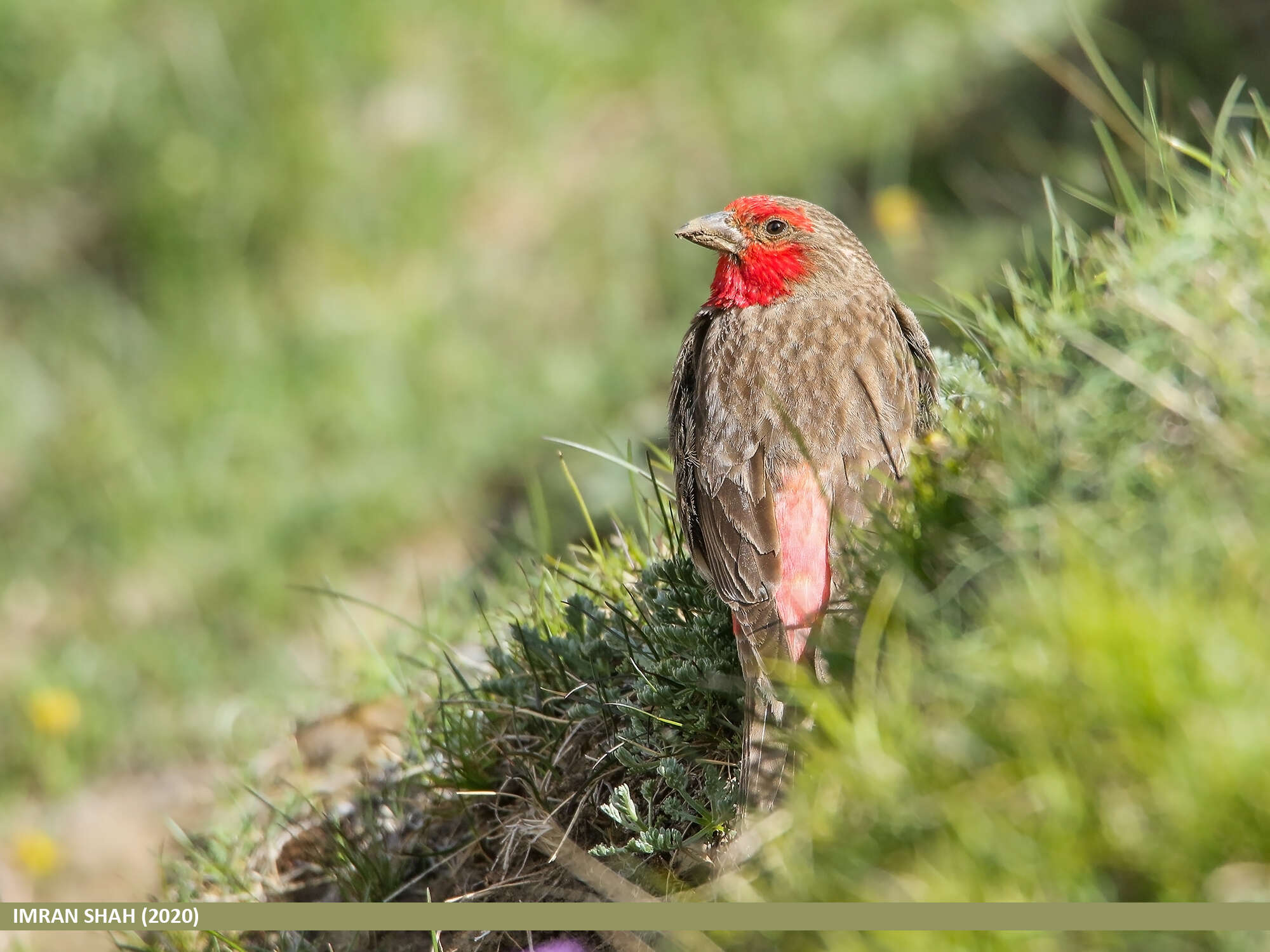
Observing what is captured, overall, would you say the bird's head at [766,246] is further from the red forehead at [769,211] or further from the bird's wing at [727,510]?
the bird's wing at [727,510]

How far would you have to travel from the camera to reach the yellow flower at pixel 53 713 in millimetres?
6445

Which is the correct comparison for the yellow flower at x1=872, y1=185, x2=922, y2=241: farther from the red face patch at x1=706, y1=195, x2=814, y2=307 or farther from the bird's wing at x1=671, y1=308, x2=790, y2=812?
the bird's wing at x1=671, y1=308, x2=790, y2=812

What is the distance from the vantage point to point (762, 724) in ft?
9.49

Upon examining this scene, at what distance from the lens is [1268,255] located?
9.12 ft

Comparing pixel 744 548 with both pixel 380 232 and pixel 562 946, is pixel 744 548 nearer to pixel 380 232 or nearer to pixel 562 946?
pixel 562 946

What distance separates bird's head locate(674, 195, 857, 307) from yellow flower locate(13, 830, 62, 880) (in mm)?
3553

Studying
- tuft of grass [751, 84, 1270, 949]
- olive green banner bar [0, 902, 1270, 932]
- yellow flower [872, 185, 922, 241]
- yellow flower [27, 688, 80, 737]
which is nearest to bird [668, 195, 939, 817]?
tuft of grass [751, 84, 1270, 949]

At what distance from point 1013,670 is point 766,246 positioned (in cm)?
241

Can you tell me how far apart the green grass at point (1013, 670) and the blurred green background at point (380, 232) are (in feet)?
14.1

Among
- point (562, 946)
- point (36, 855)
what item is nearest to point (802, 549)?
point (562, 946)

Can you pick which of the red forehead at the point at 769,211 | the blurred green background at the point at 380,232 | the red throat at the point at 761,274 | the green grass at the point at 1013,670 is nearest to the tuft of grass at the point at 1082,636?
the green grass at the point at 1013,670

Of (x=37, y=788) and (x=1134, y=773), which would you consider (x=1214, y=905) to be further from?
(x=37, y=788)

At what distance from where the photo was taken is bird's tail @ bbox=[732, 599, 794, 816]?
280cm

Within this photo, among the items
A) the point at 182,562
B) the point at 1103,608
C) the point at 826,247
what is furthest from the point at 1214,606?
the point at 182,562
